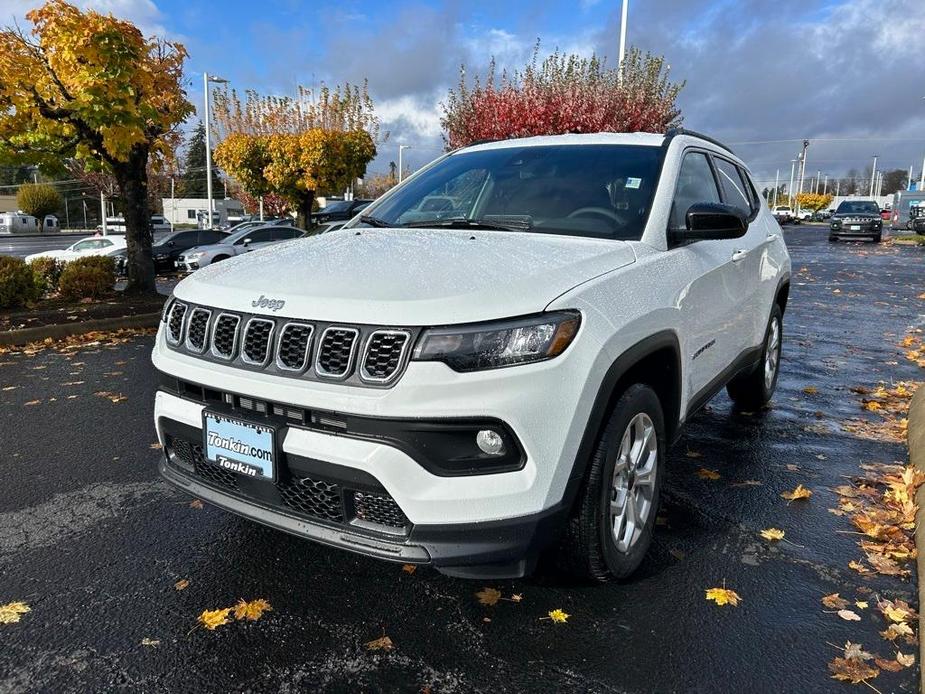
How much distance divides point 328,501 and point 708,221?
209 centimetres

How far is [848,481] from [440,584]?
2.63m

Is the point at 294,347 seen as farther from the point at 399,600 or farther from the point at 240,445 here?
the point at 399,600

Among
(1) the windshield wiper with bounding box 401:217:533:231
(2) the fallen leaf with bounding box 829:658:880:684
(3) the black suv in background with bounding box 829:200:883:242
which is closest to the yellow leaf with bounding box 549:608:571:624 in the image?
(2) the fallen leaf with bounding box 829:658:880:684

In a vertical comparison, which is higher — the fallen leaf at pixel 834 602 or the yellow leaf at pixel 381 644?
the fallen leaf at pixel 834 602

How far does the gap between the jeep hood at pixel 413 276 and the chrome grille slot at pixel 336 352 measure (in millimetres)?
49

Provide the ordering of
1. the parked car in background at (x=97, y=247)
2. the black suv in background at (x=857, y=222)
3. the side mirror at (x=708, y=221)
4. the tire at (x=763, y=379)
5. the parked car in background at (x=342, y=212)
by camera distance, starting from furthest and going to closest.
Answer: the black suv in background at (x=857, y=222)
the parked car in background at (x=97, y=247)
the parked car in background at (x=342, y=212)
the tire at (x=763, y=379)
the side mirror at (x=708, y=221)

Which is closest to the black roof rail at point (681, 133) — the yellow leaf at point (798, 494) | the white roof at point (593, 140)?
the white roof at point (593, 140)

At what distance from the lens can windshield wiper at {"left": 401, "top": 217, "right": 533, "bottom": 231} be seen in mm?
3244

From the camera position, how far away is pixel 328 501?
2.40 meters

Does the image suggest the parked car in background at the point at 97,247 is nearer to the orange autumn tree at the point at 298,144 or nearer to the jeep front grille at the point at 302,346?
the orange autumn tree at the point at 298,144

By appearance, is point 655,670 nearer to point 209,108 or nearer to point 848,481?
point 848,481

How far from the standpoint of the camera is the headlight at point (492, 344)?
2195mm

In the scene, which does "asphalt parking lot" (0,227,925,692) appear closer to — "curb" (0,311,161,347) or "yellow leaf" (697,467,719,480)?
"yellow leaf" (697,467,719,480)

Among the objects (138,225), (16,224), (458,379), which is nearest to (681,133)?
(458,379)
